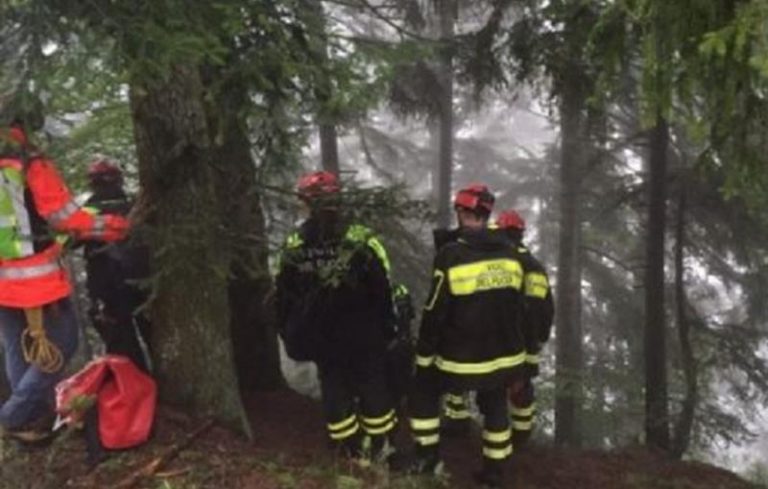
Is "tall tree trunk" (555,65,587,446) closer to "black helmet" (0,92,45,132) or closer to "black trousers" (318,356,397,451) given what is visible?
"black trousers" (318,356,397,451)

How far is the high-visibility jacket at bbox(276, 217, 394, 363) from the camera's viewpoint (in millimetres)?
6656

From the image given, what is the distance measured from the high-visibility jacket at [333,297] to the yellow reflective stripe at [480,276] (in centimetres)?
58

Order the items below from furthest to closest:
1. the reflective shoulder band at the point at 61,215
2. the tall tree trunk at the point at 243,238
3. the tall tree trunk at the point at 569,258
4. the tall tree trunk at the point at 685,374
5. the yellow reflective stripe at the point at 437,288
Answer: the tall tree trunk at the point at 569,258
the tall tree trunk at the point at 685,374
the yellow reflective stripe at the point at 437,288
the tall tree trunk at the point at 243,238
the reflective shoulder band at the point at 61,215

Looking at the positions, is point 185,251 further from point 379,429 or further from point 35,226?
point 379,429

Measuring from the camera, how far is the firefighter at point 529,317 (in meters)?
7.67

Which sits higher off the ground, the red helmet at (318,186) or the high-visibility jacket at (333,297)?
the red helmet at (318,186)

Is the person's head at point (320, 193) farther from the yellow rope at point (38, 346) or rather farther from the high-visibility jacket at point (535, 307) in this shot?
the yellow rope at point (38, 346)

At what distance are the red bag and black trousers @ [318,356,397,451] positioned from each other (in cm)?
154

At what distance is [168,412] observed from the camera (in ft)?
21.0

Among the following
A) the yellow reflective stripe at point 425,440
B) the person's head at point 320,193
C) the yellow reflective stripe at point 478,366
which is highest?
the person's head at point 320,193

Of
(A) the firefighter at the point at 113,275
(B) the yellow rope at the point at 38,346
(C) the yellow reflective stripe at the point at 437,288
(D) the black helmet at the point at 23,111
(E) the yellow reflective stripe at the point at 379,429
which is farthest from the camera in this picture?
(A) the firefighter at the point at 113,275

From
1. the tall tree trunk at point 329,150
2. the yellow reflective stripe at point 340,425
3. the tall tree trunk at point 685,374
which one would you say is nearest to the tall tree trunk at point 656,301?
the tall tree trunk at point 685,374

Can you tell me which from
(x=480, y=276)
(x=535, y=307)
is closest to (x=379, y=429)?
(x=480, y=276)

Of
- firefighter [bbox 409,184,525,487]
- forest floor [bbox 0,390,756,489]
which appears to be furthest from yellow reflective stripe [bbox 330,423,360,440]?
firefighter [bbox 409,184,525,487]
